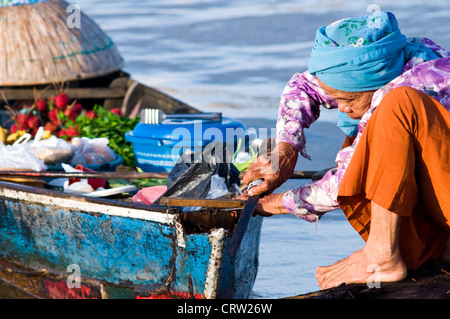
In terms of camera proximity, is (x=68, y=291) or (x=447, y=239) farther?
(x=68, y=291)

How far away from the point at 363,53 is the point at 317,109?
1.98ft

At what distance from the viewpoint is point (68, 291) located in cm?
343

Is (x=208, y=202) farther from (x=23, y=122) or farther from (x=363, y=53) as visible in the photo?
(x=23, y=122)

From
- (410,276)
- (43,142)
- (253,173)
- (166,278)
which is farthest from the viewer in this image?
(43,142)

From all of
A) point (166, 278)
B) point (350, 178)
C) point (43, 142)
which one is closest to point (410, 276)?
point (350, 178)

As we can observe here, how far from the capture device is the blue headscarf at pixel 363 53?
244cm

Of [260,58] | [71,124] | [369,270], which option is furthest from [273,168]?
[260,58]

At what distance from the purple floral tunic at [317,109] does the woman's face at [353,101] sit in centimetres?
9

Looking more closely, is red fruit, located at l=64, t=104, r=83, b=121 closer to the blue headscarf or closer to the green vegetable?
the green vegetable

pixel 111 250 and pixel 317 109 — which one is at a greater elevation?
pixel 317 109

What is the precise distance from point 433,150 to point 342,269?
0.56 m

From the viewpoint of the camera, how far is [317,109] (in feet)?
9.89

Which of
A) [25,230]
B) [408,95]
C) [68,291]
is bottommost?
[68,291]
